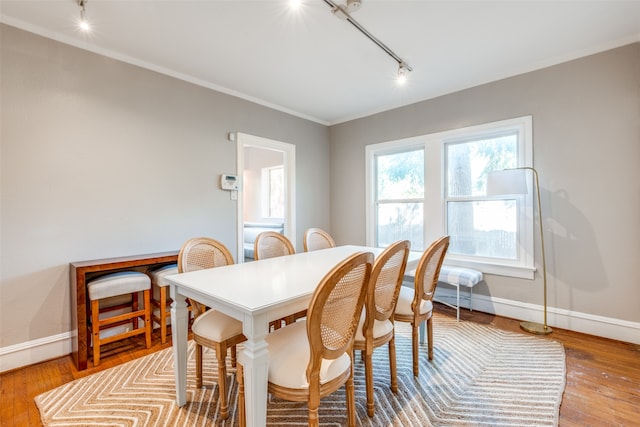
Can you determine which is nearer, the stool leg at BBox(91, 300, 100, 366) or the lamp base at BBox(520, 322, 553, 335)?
the stool leg at BBox(91, 300, 100, 366)

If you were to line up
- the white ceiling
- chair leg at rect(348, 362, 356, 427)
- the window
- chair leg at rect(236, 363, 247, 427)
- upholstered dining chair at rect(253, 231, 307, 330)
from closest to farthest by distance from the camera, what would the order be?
chair leg at rect(236, 363, 247, 427) → chair leg at rect(348, 362, 356, 427) → the white ceiling → upholstered dining chair at rect(253, 231, 307, 330) → the window

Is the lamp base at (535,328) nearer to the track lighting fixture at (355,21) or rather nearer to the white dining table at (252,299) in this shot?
the white dining table at (252,299)

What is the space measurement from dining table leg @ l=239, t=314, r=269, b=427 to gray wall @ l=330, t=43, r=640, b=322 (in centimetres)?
290

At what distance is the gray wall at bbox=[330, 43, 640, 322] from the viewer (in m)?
2.50

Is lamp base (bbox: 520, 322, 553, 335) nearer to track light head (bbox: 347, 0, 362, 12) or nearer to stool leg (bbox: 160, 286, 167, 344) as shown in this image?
track light head (bbox: 347, 0, 362, 12)

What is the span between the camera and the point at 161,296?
104 inches

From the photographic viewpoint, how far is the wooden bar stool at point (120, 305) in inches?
88.9

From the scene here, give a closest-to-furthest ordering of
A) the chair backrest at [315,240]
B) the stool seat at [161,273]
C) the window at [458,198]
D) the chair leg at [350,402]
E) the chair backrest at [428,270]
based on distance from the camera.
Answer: the chair leg at [350,402], the chair backrest at [428,270], the stool seat at [161,273], the chair backrest at [315,240], the window at [458,198]

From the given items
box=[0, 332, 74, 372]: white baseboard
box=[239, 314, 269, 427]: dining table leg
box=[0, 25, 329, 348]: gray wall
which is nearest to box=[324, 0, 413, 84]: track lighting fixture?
box=[0, 25, 329, 348]: gray wall

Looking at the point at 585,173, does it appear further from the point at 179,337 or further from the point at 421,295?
the point at 179,337

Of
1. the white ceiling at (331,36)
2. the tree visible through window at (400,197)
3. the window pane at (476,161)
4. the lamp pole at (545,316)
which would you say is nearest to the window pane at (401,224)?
the tree visible through window at (400,197)

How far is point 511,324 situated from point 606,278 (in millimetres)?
876

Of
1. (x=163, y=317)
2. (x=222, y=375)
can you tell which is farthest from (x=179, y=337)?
(x=163, y=317)

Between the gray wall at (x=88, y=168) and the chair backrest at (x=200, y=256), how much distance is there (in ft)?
3.60
